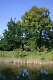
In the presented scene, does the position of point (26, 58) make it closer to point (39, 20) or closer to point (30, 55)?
point (30, 55)

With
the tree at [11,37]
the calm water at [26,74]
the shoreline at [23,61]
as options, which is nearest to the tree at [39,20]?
the tree at [11,37]

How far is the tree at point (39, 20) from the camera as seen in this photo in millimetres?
70312

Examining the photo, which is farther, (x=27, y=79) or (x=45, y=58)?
(x=45, y=58)

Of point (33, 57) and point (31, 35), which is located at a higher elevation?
point (31, 35)

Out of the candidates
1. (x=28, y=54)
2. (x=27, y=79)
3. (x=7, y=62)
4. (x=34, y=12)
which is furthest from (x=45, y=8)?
(x=27, y=79)

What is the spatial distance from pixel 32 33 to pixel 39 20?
162 inches

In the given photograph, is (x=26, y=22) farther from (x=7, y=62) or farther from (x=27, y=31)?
(x=7, y=62)

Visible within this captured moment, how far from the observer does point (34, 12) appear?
72.2 metres

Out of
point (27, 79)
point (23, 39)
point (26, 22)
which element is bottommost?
point (27, 79)

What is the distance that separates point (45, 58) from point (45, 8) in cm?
1961

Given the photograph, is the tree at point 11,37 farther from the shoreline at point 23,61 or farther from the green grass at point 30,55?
the shoreline at point 23,61

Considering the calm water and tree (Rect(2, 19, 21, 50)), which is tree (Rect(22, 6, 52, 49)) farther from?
the calm water

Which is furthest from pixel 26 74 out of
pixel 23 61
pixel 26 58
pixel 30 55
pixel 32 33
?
pixel 32 33

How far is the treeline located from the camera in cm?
7081
